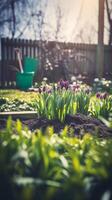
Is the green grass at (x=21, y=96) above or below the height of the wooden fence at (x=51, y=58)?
below

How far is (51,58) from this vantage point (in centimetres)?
1611

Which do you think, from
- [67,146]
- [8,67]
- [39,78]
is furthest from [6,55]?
[67,146]

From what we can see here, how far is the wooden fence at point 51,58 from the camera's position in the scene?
48.7 feet

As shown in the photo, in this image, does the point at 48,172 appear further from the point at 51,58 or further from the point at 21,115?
the point at 51,58

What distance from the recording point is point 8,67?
14.9 metres

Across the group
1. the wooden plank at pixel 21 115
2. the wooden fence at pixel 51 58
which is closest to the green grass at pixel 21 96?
the wooden plank at pixel 21 115

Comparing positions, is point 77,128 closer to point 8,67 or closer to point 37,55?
point 8,67

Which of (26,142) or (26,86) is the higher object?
(26,142)

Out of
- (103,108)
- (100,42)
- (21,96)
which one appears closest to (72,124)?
(103,108)

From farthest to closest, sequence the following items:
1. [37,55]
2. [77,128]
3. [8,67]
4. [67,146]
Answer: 1. [37,55]
2. [8,67]
3. [77,128]
4. [67,146]

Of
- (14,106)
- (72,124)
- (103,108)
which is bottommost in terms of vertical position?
(14,106)

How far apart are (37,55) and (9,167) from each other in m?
14.1

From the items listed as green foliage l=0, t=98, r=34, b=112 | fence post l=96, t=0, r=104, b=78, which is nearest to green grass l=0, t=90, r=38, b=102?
green foliage l=0, t=98, r=34, b=112

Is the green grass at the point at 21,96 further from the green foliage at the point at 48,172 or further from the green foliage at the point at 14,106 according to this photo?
the green foliage at the point at 48,172
